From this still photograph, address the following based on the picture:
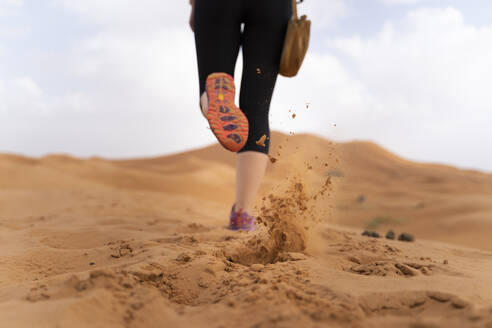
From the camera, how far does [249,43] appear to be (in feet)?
7.07

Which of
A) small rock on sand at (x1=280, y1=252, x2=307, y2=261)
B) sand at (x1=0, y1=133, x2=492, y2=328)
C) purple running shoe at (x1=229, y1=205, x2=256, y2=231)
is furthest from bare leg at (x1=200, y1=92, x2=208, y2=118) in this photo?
small rock on sand at (x1=280, y1=252, x2=307, y2=261)

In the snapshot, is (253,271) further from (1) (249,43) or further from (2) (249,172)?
(1) (249,43)

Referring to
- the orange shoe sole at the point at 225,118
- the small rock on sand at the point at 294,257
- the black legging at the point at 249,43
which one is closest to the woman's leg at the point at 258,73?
the black legging at the point at 249,43

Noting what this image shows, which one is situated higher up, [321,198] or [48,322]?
[321,198]

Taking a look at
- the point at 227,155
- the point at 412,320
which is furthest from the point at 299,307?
the point at 227,155

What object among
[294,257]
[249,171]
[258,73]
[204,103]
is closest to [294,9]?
[258,73]

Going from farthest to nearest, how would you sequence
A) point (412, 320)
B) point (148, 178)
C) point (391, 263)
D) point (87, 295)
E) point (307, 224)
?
point (148, 178), point (307, 224), point (391, 263), point (87, 295), point (412, 320)

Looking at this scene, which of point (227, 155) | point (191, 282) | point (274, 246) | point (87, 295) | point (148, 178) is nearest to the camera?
point (87, 295)

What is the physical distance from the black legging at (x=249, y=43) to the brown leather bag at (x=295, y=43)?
73mm

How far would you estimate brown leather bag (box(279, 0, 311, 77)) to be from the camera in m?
2.06

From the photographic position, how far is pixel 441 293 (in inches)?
41.7

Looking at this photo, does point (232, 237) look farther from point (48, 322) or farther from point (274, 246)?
point (48, 322)

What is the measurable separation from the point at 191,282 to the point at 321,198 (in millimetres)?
973

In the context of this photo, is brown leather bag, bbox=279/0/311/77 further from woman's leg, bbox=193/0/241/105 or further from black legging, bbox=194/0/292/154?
woman's leg, bbox=193/0/241/105
